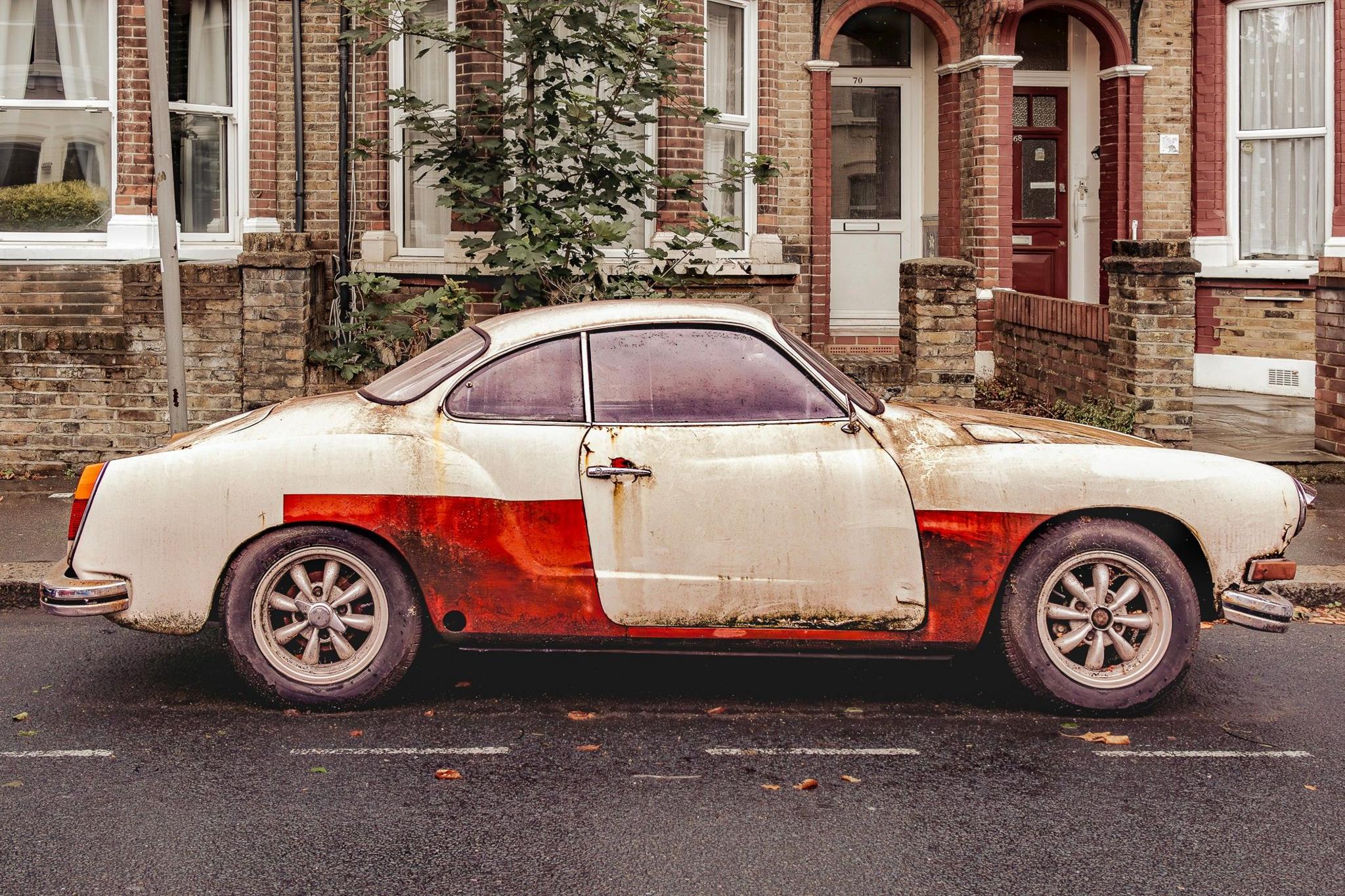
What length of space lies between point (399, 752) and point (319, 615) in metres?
0.69

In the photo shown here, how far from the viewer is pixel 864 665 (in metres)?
6.74

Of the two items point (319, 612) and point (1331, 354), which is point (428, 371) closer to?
point (319, 612)

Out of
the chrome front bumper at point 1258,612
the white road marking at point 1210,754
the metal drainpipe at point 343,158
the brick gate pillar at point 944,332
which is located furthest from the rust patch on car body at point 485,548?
the metal drainpipe at point 343,158

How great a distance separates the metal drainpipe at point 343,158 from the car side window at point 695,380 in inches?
285

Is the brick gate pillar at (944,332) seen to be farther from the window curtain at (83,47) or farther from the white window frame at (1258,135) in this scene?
the window curtain at (83,47)

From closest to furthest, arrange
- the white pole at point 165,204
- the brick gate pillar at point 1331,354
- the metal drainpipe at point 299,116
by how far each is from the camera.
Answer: the white pole at point 165,204 < the brick gate pillar at point 1331,354 < the metal drainpipe at point 299,116

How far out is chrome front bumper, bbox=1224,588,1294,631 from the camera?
19.4 ft

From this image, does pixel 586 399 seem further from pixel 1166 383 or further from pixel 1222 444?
pixel 1222 444

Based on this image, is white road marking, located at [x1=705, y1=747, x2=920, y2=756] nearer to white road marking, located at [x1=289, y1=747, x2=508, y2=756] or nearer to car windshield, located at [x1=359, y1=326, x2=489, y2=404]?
white road marking, located at [x1=289, y1=747, x2=508, y2=756]

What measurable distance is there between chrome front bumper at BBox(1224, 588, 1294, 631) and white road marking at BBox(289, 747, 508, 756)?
277cm

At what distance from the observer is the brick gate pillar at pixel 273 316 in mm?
10578

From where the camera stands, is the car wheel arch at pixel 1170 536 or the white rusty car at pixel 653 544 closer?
the white rusty car at pixel 653 544

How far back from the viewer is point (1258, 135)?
1504cm

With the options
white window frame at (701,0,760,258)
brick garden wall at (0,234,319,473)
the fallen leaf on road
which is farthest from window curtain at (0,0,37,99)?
the fallen leaf on road
